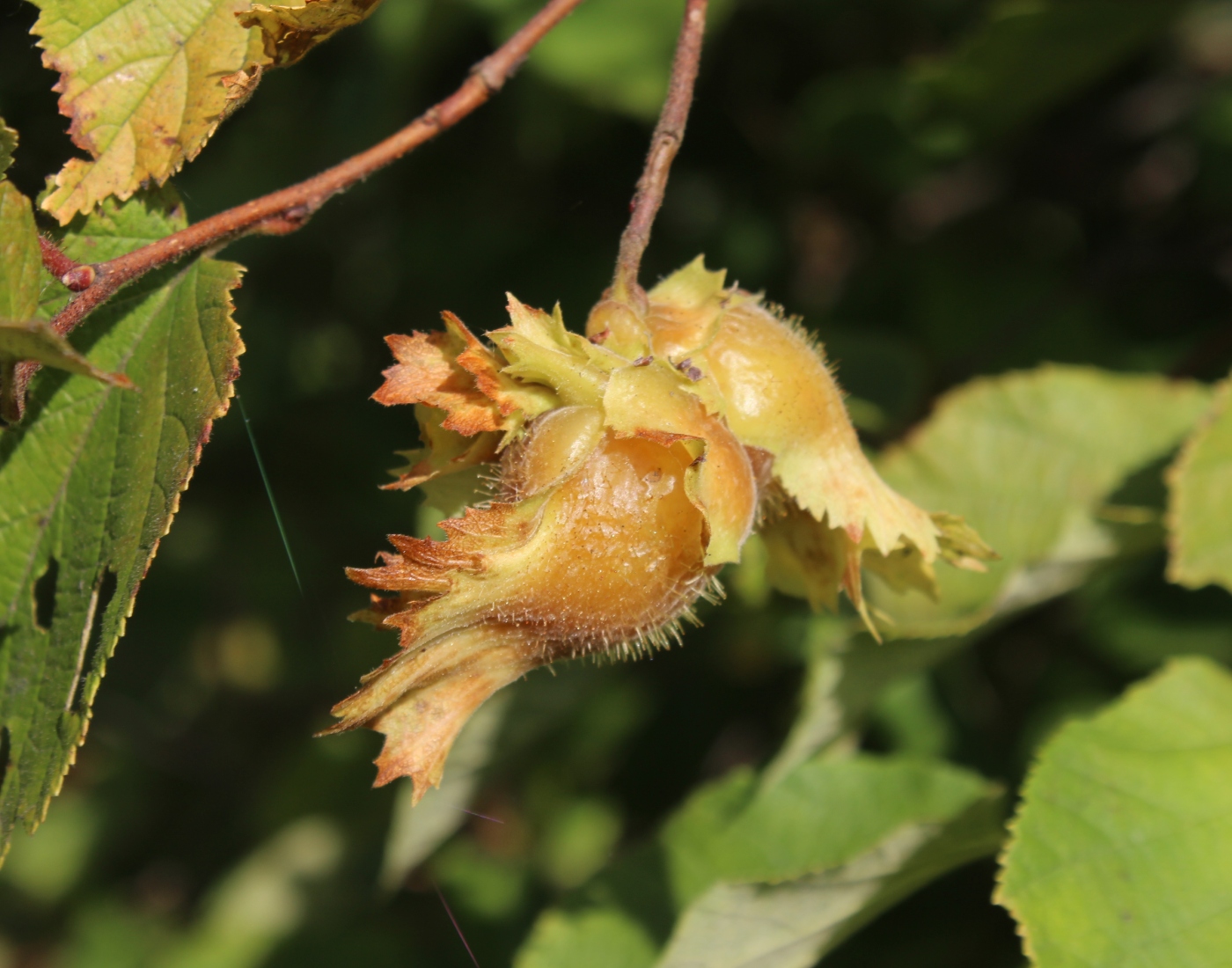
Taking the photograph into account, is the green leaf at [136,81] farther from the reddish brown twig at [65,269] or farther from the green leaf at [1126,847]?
the green leaf at [1126,847]

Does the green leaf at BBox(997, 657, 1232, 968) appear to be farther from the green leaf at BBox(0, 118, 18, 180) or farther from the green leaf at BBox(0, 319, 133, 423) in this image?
the green leaf at BBox(0, 118, 18, 180)

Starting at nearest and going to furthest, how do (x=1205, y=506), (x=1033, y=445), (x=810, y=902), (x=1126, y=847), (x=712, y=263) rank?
1. (x=1126, y=847)
2. (x=810, y=902)
3. (x=1205, y=506)
4. (x=1033, y=445)
5. (x=712, y=263)

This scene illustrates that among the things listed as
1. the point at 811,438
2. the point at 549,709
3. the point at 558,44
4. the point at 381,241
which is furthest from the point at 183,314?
the point at 381,241

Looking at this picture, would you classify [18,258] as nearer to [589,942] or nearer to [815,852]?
[589,942]

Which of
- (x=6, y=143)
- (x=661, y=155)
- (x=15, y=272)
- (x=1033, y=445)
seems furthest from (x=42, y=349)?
(x=1033, y=445)

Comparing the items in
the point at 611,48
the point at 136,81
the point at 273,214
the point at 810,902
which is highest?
the point at 611,48

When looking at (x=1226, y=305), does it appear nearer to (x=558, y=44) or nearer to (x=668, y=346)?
(x=558, y=44)

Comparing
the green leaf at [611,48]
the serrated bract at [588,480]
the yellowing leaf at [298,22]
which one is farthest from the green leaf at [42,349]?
the green leaf at [611,48]
